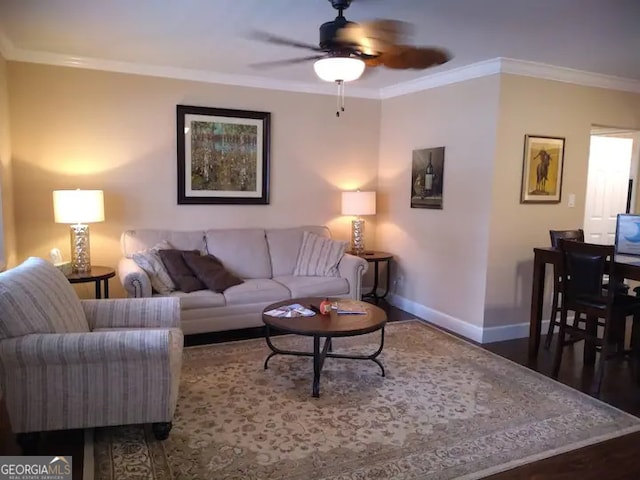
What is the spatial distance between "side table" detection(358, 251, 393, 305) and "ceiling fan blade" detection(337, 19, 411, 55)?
2264 millimetres

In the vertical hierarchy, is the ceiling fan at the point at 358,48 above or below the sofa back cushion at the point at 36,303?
above

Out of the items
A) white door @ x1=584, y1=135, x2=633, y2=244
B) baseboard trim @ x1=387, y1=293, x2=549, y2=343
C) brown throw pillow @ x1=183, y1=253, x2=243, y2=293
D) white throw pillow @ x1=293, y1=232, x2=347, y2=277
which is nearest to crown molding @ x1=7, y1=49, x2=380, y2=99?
white throw pillow @ x1=293, y1=232, x2=347, y2=277

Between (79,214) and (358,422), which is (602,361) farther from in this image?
(79,214)

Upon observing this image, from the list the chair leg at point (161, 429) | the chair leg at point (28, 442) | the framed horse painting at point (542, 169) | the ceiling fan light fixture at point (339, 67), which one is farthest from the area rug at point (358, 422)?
the ceiling fan light fixture at point (339, 67)

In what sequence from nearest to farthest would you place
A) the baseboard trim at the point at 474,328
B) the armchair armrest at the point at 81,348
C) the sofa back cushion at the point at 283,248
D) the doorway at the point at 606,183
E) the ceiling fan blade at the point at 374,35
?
the armchair armrest at the point at 81,348 → the ceiling fan blade at the point at 374,35 → the baseboard trim at the point at 474,328 → the sofa back cushion at the point at 283,248 → the doorway at the point at 606,183

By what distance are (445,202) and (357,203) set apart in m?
0.97

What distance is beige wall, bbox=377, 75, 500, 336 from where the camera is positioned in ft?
13.9

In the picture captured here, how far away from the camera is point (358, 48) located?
2709mm

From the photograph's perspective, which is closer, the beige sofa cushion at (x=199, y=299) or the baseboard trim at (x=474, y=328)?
the beige sofa cushion at (x=199, y=299)

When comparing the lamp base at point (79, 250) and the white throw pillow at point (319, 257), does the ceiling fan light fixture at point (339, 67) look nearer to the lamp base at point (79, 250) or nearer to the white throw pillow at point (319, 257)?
the white throw pillow at point (319, 257)

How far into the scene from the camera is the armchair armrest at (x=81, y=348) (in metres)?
2.22

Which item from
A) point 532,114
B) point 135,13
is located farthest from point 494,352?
point 135,13

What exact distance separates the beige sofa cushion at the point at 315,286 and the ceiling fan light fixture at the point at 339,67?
2115 millimetres

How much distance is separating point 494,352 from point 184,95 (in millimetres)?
3697
